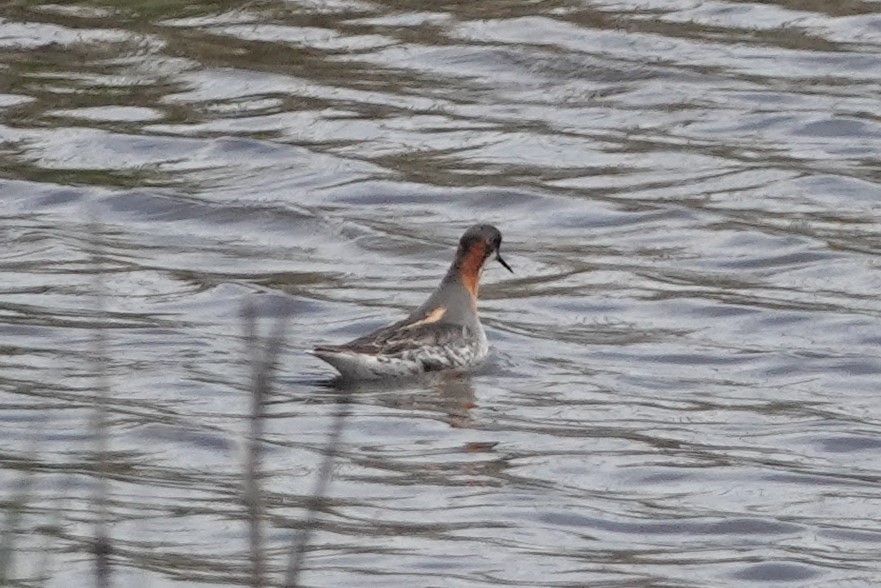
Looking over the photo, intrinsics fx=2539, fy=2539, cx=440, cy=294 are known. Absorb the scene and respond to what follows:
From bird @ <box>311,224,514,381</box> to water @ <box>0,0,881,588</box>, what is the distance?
179 mm

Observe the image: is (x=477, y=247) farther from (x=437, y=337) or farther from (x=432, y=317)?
(x=437, y=337)

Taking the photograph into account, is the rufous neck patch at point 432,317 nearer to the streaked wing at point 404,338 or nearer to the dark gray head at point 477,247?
the streaked wing at point 404,338

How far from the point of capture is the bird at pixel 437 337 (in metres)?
11.8

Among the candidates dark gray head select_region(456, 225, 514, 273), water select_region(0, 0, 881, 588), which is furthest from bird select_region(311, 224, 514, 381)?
water select_region(0, 0, 881, 588)

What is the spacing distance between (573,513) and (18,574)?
95.5 inches

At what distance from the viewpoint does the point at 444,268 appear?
46.7ft

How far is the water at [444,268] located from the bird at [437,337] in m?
0.18

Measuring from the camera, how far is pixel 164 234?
49.0 feet

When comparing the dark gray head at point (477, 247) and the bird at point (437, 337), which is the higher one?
the dark gray head at point (477, 247)

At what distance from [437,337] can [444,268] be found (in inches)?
76.0

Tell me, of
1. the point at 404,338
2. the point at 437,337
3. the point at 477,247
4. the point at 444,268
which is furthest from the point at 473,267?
the point at 444,268

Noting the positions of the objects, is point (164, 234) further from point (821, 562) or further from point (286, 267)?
point (821, 562)

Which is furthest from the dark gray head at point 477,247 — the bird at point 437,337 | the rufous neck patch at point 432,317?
the rufous neck patch at point 432,317

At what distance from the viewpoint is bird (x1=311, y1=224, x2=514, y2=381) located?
11773 millimetres
